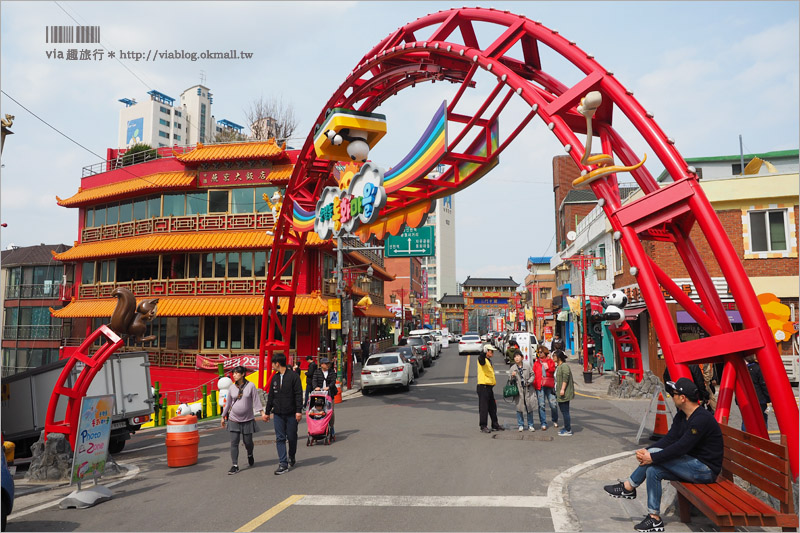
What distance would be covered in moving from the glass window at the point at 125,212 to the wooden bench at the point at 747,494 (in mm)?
32447

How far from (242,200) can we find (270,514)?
956 inches

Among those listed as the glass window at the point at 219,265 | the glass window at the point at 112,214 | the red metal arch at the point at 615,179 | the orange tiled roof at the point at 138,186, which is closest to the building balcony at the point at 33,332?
the glass window at the point at 112,214

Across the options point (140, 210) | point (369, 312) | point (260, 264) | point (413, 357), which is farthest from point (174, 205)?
point (413, 357)

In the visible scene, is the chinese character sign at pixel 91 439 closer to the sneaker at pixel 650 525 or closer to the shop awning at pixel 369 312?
the sneaker at pixel 650 525

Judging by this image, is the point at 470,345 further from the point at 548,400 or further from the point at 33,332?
the point at 33,332

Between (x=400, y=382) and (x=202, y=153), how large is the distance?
55.5 feet

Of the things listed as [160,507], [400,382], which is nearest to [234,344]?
[400,382]

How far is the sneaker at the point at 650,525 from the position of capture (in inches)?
221

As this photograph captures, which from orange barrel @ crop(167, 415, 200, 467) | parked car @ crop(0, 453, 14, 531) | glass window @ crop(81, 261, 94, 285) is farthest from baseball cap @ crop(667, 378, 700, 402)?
glass window @ crop(81, 261, 94, 285)

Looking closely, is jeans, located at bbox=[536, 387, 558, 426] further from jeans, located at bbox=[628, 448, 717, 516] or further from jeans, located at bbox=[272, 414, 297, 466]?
jeans, located at bbox=[628, 448, 717, 516]

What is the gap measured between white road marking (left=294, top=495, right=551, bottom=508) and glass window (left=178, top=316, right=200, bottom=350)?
24.1 metres

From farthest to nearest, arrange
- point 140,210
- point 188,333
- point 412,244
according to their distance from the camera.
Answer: point 140,210, point 188,333, point 412,244

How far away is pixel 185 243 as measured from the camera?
1120 inches

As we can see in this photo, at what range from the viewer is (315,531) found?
605 cm
